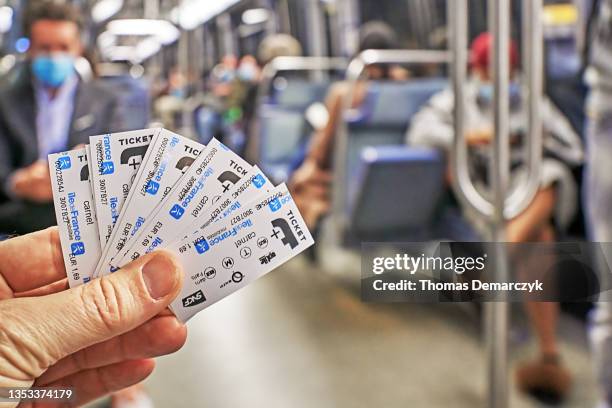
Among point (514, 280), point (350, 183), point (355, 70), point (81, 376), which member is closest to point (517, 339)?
point (350, 183)

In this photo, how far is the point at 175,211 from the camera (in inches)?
11.6

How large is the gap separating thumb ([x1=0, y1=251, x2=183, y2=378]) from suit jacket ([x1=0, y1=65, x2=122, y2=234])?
6cm

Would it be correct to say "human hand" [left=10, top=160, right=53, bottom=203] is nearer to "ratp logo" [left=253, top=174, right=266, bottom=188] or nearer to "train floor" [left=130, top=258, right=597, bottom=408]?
"ratp logo" [left=253, top=174, right=266, bottom=188]

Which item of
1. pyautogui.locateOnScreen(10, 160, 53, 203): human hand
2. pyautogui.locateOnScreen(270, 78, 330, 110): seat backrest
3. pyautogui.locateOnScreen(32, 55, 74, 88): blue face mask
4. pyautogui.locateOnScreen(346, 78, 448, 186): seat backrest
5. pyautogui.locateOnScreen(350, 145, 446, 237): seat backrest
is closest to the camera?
pyautogui.locateOnScreen(10, 160, 53, 203): human hand

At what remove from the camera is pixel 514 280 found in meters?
0.40

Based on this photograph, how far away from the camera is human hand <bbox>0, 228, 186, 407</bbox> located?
30 centimetres

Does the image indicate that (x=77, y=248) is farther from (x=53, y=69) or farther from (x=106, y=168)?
(x=53, y=69)

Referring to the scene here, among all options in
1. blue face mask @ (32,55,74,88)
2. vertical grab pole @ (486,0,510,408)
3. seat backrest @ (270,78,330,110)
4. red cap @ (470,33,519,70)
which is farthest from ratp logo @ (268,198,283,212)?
seat backrest @ (270,78,330,110)

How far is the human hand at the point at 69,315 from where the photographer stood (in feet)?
0.99

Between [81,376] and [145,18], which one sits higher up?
[145,18]

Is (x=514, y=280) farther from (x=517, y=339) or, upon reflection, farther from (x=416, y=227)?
(x=416, y=227)

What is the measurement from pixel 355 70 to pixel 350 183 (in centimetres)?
58

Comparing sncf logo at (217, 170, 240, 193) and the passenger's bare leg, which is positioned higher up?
sncf logo at (217, 170, 240, 193)

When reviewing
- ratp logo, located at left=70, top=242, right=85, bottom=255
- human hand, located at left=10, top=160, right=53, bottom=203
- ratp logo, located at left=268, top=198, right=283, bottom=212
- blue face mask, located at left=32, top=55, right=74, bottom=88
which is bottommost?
Result: ratp logo, located at left=70, top=242, right=85, bottom=255
